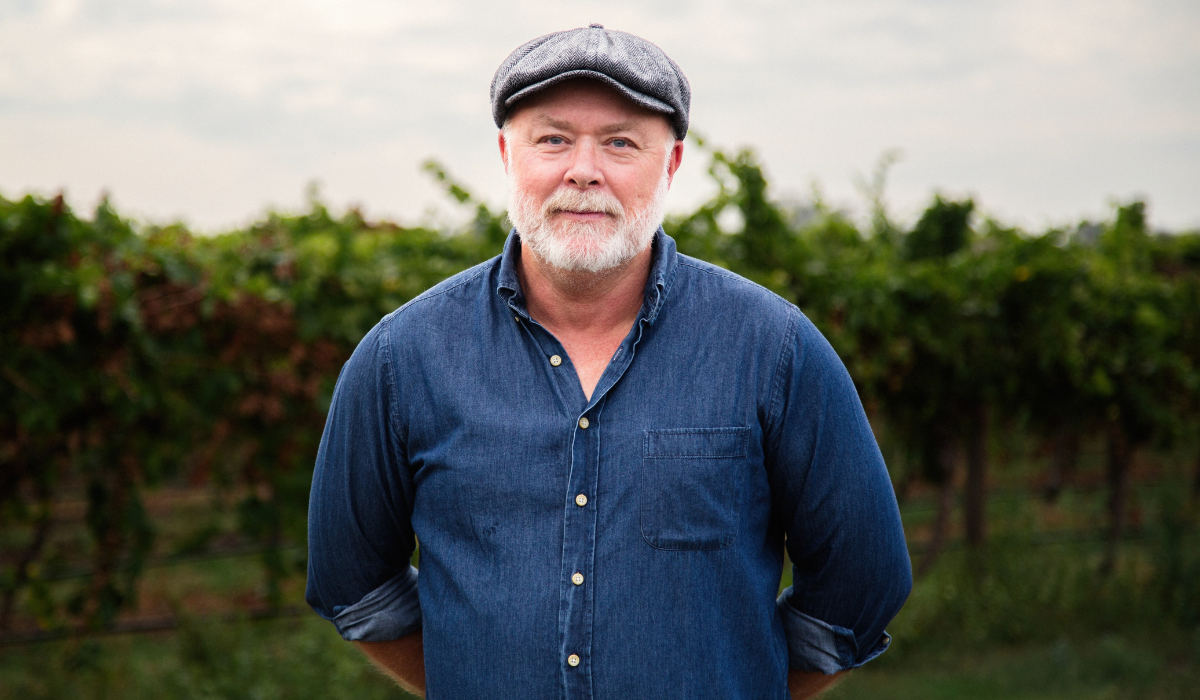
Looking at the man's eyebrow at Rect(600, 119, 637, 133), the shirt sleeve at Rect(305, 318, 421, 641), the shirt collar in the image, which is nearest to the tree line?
the shirt sleeve at Rect(305, 318, 421, 641)

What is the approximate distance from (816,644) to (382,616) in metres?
0.90

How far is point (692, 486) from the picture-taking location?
1678 millimetres

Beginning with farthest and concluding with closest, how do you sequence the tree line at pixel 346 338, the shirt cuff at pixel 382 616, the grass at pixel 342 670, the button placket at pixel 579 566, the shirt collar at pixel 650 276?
the grass at pixel 342 670 → the tree line at pixel 346 338 → the shirt cuff at pixel 382 616 → the shirt collar at pixel 650 276 → the button placket at pixel 579 566

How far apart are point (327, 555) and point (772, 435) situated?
3.10 feet

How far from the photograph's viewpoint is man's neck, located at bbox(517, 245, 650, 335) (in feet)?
6.05

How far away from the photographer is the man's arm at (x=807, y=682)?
1.96m

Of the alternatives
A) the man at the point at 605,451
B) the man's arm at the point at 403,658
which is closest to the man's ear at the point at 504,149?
the man at the point at 605,451

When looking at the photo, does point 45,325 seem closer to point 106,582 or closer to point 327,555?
point 106,582

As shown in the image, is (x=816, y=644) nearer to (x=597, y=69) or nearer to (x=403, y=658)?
(x=403, y=658)

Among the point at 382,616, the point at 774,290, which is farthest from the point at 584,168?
the point at 774,290

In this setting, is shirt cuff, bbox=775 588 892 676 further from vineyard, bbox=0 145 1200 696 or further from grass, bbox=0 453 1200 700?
grass, bbox=0 453 1200 700

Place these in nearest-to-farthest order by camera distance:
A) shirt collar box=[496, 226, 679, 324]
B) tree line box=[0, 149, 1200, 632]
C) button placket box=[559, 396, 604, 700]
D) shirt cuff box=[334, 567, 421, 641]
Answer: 1. button placket box=[559, 396, 604, 700]
2. shirt collar box=[496, 226, 679, 324]
3. shirt cuff box=[334, 567, 421, 641]
4. tree line box=[0, 149, 1200, 632]

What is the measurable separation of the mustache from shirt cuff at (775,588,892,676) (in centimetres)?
Result: 87

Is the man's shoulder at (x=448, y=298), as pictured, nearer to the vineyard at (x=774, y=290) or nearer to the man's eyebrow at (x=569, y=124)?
the man's eyebrow at (x=569, y=124)
